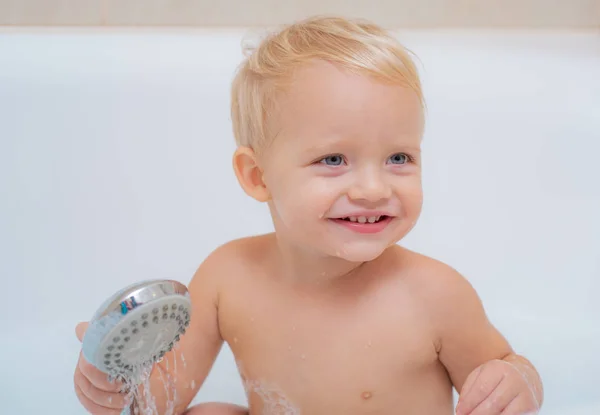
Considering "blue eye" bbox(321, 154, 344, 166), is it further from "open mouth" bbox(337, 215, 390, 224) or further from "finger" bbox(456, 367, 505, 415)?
"finger" bbox(456, 367, 505, 415)

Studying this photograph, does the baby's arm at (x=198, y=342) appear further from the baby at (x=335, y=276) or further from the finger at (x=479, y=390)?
the finger at (x=479, y=390)

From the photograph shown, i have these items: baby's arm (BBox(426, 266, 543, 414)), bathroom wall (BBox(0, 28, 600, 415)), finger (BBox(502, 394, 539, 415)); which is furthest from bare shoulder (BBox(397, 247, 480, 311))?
bathroom wall (BBox(0, 28, 600, 415))

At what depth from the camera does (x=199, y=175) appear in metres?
1.40

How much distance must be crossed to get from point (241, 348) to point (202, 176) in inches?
21.5

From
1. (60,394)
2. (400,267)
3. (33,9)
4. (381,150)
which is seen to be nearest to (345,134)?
(381,150)

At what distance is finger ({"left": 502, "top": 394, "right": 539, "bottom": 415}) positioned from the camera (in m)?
0.75

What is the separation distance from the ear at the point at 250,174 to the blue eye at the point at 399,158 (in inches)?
5.1

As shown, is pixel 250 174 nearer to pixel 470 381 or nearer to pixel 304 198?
pixel 304 198

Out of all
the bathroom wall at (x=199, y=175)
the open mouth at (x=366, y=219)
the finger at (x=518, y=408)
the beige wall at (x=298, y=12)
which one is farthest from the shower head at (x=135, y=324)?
the beige wall at (x=298, y=12)

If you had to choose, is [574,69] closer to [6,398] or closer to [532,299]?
[532,299]

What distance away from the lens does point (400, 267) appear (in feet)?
2.78

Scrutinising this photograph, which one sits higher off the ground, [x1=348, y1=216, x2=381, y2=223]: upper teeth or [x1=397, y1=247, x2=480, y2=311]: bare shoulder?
[x1=348, y1=216, x2=381, y2=223]: upper teeth

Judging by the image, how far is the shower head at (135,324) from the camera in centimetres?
67

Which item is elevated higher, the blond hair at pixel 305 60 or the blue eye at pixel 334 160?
the blond hair at pixel 305 60
